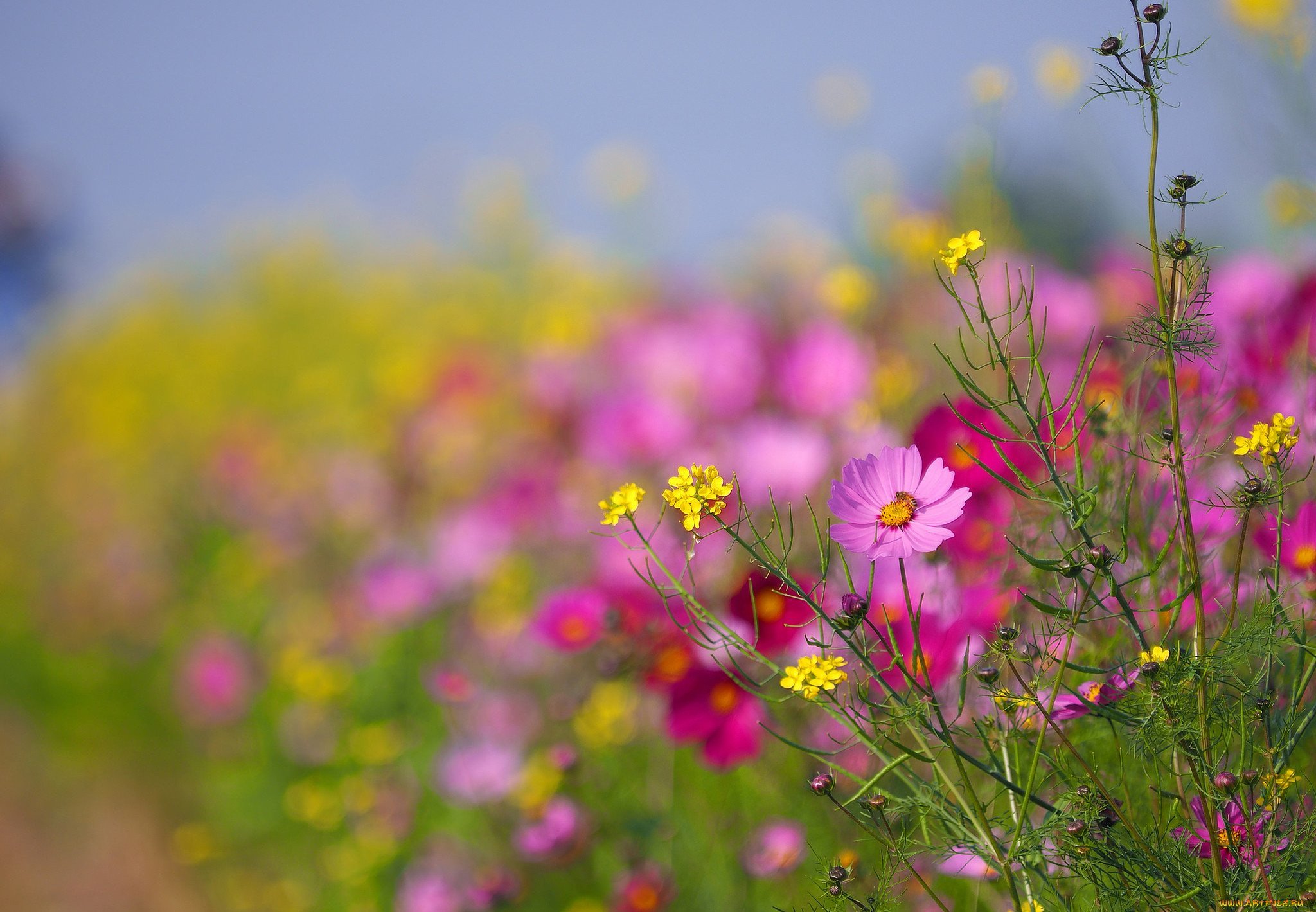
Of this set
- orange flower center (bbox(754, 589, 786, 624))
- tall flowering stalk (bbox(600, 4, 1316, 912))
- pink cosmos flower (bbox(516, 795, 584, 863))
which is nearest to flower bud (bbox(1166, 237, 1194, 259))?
tall flowering stalk (bbox(600, 4, 1316, 912))

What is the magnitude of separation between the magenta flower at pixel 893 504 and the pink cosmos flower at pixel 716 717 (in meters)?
0.25

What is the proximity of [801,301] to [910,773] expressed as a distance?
3.55ft

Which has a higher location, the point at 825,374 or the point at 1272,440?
the point at 825,374

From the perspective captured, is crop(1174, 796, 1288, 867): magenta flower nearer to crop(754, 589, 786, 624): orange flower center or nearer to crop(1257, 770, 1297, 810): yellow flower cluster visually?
crop(1257, 770, 1297, 810): yellow flower cluster

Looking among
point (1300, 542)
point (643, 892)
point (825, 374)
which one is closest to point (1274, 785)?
point (1300, 542)

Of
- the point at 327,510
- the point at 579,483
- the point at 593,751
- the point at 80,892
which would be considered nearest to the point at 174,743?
the point at 80,892

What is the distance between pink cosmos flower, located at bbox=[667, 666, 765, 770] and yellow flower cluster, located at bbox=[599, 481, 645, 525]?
0.76 feet

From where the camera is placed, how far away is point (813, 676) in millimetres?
334

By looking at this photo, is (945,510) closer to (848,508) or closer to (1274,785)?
(848,508)

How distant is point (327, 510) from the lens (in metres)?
1.54

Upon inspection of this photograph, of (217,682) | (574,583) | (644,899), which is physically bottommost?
(644,899)

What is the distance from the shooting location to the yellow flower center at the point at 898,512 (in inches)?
13.7

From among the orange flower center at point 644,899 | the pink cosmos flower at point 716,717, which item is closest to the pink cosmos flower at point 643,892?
the orange flower center at point 644,899

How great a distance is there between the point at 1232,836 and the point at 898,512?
16 centimetres
